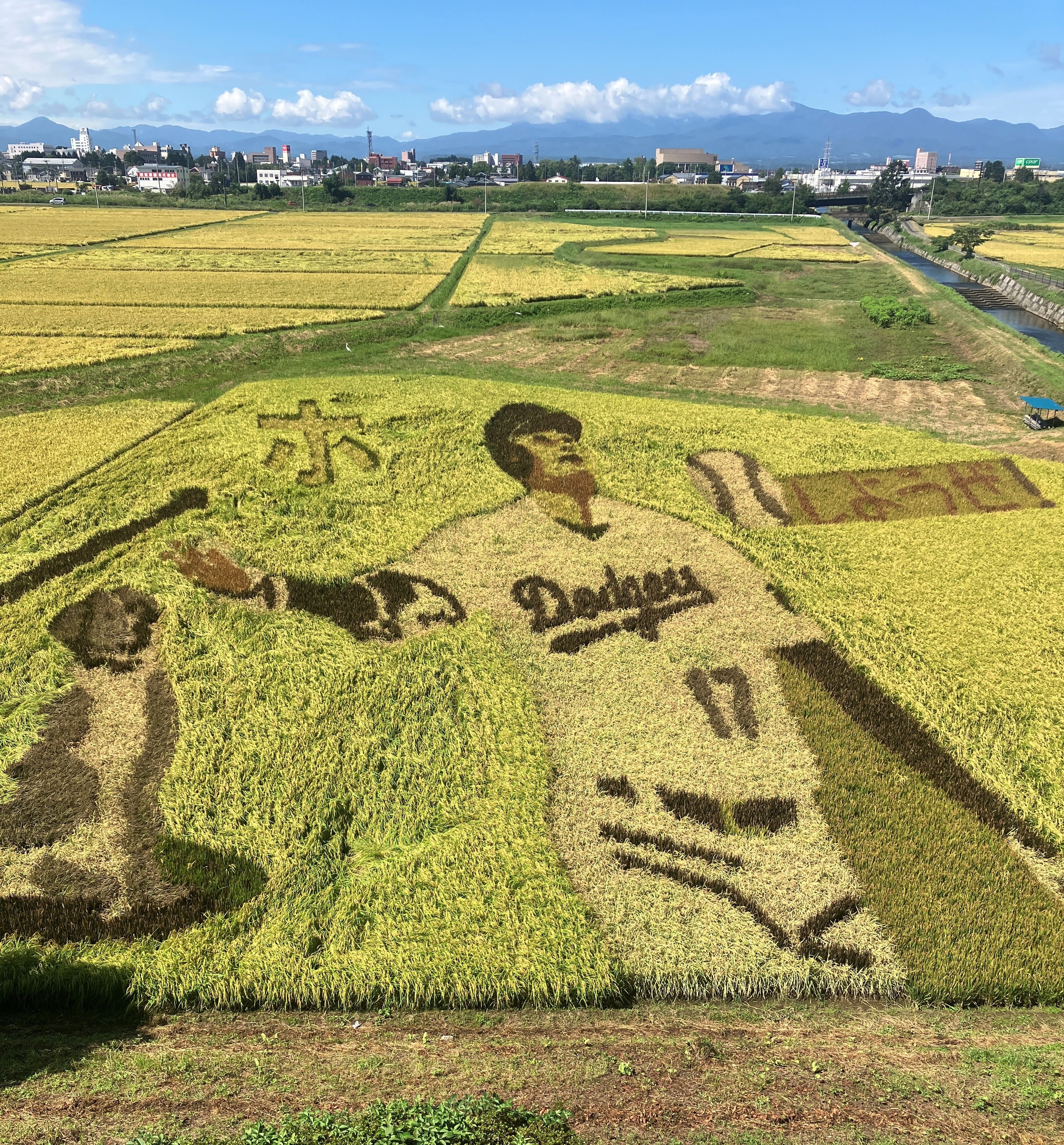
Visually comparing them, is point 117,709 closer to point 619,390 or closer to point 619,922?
point 619,922

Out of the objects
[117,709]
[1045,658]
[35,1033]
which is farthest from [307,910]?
[1045,658]

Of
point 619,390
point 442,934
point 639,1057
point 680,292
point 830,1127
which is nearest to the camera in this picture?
point 830,1127

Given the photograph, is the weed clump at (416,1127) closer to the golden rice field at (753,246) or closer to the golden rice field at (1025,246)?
the golden rice field at (753,246)

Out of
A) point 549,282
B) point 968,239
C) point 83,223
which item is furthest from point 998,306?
point 83,223

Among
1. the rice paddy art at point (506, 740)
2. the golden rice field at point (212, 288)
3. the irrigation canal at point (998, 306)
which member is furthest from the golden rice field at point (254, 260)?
the rice paddy art at point (506, 740)

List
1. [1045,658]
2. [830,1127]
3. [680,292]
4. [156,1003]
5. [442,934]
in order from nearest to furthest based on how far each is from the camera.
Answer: [830,1127] → [156,1003] → [442,934] → [1045,658] → [680,292]
